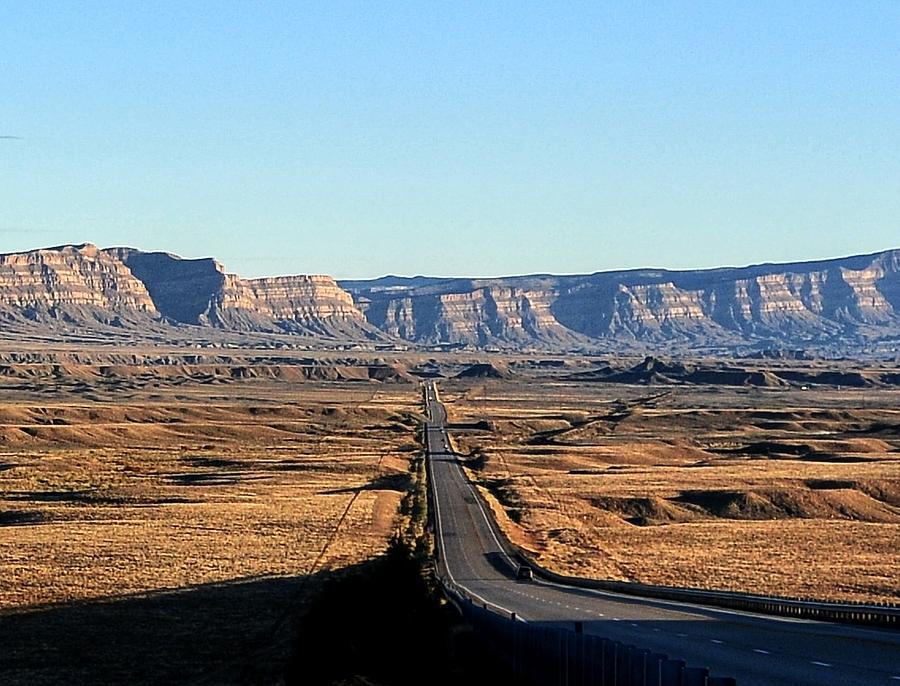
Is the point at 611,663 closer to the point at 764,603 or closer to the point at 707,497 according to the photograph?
the point at 764,603

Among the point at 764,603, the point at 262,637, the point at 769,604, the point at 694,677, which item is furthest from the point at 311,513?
the point at 694,677

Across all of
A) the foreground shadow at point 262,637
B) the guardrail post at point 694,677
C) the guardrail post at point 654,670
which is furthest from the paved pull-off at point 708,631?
the guardrail post at point 694,677

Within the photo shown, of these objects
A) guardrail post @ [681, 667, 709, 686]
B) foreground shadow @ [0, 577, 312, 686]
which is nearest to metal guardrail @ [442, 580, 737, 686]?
guardrail post @ [681, 667, 709, 686]

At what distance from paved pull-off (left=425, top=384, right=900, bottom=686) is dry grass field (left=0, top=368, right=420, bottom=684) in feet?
17.3

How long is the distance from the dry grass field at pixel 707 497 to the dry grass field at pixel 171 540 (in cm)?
818

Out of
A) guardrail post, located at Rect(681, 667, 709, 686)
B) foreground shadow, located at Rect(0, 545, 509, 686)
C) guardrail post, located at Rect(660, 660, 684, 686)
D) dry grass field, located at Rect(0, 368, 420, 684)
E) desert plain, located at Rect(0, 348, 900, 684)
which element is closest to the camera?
guardrail post, located at Rect(681, 667, 709, 686)

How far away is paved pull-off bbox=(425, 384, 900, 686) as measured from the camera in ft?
79.8

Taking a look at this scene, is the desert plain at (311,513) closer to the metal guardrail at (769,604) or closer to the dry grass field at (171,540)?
the dry grass field at (171,540)

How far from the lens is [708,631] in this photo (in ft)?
110

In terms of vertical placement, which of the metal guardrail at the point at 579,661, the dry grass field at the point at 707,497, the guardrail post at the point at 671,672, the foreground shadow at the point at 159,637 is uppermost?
A: the guardrail post at the point at 671,672

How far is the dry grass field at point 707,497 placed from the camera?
59.7 m

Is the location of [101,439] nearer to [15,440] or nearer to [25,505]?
[15,440]

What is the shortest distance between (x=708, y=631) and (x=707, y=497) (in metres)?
56.2

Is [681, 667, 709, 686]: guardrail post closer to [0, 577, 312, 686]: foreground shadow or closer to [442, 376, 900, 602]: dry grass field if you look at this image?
[0, 577, 312, 686]: foreground shadow
